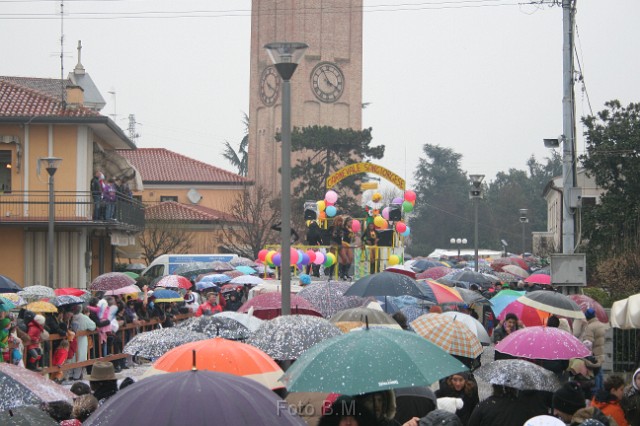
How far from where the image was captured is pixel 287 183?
13977 millimetres

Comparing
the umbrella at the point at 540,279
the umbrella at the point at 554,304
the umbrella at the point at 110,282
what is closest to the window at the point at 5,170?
the umbrella at the point at 110,282

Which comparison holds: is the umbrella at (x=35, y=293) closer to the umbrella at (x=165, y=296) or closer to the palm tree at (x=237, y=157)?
the umbrella at (x=165, y=296)

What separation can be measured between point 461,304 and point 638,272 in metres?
7.79

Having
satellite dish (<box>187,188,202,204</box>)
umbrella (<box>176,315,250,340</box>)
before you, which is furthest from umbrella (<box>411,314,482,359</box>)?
satellite dish (<box>187,188,202,204</box>)

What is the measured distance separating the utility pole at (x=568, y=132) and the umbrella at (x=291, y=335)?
35.7 feet

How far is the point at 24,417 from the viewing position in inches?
285

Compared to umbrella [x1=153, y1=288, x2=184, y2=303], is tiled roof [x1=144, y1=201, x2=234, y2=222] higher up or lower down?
higher up

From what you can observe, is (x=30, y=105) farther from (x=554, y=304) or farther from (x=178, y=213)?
(x=554, y=304)

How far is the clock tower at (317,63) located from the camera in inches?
3292

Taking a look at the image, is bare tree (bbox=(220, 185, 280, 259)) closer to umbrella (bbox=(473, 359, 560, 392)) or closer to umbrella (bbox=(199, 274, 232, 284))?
umbrella (bbox=(199, 274, 232, 284))

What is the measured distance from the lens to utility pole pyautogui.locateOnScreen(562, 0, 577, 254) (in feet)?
71.1

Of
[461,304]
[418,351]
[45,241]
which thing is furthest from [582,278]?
[45,241]

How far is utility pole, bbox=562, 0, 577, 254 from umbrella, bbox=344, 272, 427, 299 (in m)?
4.79

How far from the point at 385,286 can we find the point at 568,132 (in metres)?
5.99
